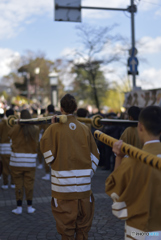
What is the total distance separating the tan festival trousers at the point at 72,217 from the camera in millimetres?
3818

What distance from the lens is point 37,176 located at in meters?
10.1

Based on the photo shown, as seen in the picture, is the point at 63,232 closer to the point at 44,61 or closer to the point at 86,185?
the point at 86,185

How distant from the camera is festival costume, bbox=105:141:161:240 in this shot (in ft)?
7.50

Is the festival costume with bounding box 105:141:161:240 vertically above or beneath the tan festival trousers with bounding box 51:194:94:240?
above

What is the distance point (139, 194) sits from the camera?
2.32 metres

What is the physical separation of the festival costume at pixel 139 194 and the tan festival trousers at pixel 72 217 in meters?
1.51

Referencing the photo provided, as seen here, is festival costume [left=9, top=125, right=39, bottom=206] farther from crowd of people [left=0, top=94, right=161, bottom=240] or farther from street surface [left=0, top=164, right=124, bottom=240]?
street surface [left=0, top=164, right=124, bottom=240]

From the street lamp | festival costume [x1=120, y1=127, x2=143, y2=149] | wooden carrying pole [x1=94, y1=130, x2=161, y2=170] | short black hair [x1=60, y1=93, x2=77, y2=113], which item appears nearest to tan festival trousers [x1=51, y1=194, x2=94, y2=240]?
short black hair [x1=60, y1=93, x2=77, y2=113]

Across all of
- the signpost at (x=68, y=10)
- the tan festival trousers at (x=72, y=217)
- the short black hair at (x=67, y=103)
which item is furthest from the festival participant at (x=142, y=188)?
the signpost at (x=68, y=10)

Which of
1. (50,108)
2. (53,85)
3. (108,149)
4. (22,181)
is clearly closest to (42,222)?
(22,181)

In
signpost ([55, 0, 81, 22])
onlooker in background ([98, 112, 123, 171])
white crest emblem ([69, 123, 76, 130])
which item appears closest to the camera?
white crest emblem ([69, 123, 76, 130])

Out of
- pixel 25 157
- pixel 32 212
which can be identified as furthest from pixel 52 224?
pixel 25 157

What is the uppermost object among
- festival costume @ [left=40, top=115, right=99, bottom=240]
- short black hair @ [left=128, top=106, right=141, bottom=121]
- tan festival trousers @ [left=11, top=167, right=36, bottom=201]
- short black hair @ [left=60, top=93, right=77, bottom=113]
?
short black hair @ [left=60, top=93, right=77, bottom=113]

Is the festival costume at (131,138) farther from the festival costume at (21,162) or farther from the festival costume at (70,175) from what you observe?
the festival costume at (21,162)
